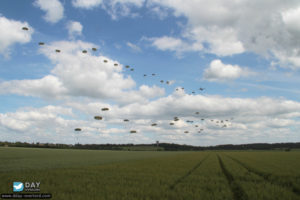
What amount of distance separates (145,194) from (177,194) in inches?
84.8

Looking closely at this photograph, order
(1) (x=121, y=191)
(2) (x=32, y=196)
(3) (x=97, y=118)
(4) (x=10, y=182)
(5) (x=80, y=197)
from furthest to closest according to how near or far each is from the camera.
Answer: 1. (3) (x=97, y=118)
2. (4) (x=10, y=182)
3. (1) (x=121, y=191)
4. (2) (x=32, y=196)
5. (5) (x=80, y=197)

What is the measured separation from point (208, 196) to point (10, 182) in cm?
1564

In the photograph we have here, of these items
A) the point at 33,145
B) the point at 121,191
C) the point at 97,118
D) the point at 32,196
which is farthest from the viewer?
the point at 33,145

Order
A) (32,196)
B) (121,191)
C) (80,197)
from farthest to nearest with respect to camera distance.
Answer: (121,191) → (32,196) → (80,197)

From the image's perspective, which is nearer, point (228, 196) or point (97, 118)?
point (228, 196)

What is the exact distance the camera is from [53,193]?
14500 millimetres

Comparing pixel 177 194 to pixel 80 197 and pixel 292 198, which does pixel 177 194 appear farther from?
pixel 292 198

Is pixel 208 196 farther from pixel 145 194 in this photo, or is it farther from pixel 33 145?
pixel 33 145

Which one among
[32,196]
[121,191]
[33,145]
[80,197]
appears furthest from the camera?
[33,145]

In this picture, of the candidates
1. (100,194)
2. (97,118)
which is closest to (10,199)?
(100,194)

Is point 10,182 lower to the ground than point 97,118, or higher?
lower

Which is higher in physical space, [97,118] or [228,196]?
[97,118]

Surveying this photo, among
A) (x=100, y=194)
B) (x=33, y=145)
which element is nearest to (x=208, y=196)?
(x=100, y=194)

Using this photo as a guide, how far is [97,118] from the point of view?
192 ft
